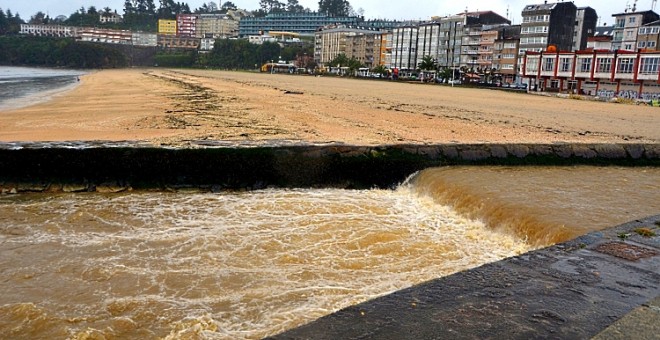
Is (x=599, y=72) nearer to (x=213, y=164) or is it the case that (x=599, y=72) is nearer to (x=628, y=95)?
(x=628, y=95)

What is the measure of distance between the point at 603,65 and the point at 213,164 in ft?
212

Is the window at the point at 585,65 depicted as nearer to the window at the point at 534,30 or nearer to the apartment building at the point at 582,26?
the window at the point at 534,30

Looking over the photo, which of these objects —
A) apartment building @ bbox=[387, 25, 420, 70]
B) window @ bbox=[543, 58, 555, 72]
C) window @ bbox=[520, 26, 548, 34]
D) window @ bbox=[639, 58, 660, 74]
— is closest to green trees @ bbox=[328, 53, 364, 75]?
apartment building @ bbox=[387, 25, 420, 70]

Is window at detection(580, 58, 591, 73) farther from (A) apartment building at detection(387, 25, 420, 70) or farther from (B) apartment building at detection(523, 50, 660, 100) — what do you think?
(A) apartment building at detection(387, 25, 420, 70)

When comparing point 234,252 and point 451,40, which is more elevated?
point 451,40

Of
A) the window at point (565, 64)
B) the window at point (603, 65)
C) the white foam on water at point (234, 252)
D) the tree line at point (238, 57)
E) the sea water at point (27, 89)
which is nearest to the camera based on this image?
the white foam on water at point (234, 252)

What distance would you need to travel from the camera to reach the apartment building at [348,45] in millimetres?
151875

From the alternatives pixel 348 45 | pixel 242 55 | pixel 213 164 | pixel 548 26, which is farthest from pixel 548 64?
pixel 242 55

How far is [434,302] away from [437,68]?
111520 mm

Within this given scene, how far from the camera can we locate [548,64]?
7419cm

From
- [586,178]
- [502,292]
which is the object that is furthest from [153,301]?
[586,178]

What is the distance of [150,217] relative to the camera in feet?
33.8

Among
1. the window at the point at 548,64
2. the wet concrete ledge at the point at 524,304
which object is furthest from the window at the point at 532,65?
the wet concrete ledge at the point at 524,304

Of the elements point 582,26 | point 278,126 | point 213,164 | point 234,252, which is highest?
point 582,26
